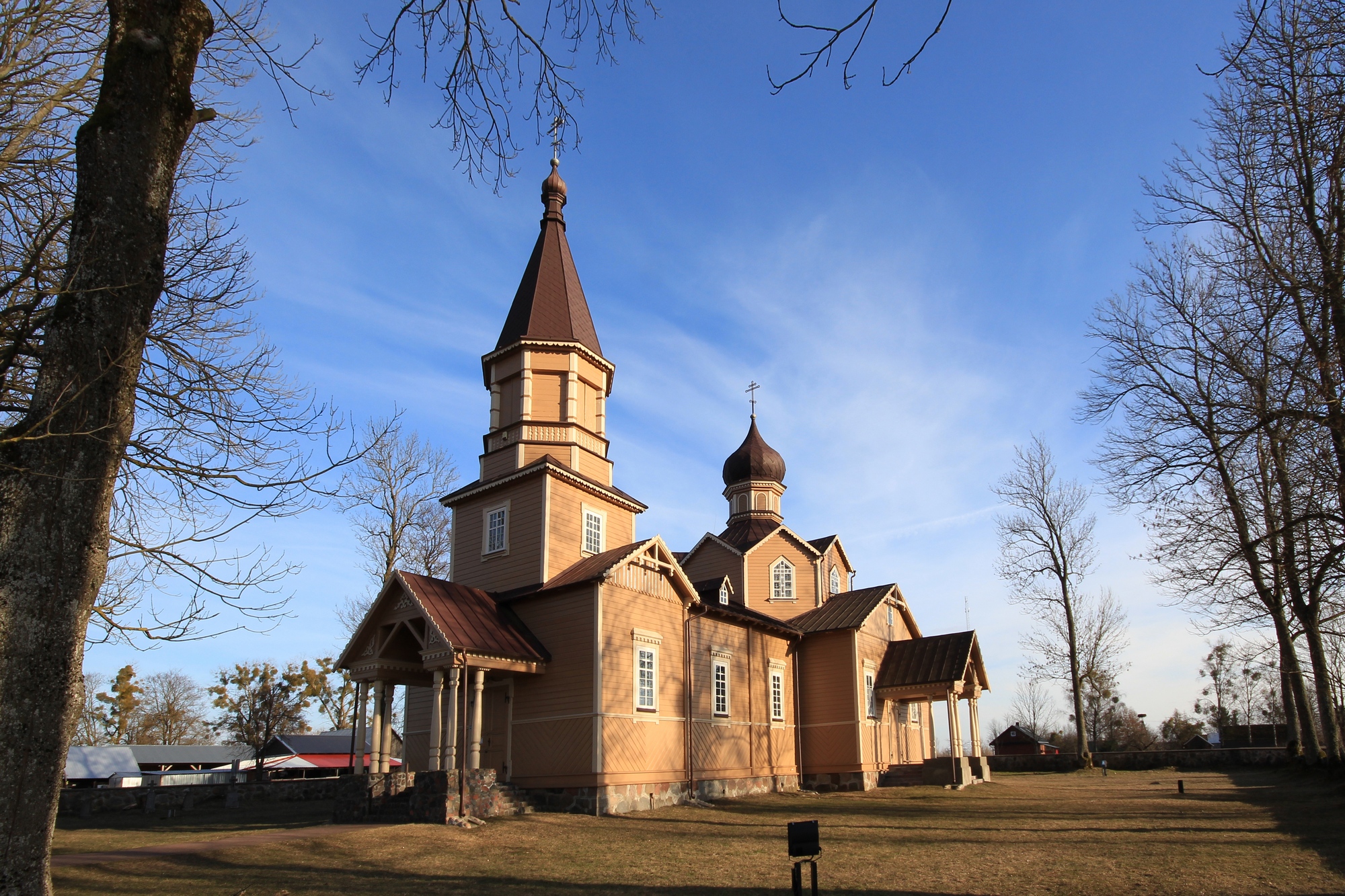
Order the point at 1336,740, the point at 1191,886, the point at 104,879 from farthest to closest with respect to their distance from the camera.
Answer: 1. the point at 1336,740
2. the point at 104,879
3. the point at 1191,886

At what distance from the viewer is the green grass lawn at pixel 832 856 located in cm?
1080

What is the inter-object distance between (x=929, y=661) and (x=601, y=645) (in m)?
14.4

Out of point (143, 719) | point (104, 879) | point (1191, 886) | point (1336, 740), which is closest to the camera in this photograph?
point (1191, 886)

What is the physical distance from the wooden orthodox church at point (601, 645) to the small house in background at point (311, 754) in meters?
33.5

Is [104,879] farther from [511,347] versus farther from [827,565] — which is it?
[827,565]

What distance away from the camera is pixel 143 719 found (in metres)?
72.0

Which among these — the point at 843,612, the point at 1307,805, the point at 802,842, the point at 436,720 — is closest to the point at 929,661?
the point at 843,612

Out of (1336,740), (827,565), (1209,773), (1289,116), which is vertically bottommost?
(1209,773)

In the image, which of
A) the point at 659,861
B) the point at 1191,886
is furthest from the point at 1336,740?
the point at 659,861

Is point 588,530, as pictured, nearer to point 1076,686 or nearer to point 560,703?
point 560,703

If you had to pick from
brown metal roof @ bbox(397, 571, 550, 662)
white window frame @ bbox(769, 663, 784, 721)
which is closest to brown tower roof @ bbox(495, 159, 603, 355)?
brown metal roof @ bbox(397, 571, 550, 662)

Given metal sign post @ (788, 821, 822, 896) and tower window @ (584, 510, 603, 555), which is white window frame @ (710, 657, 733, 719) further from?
metal sign post @ (788, 821, 822, 896)

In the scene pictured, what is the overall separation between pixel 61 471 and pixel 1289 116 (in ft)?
54.8

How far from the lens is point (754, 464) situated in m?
33.8
